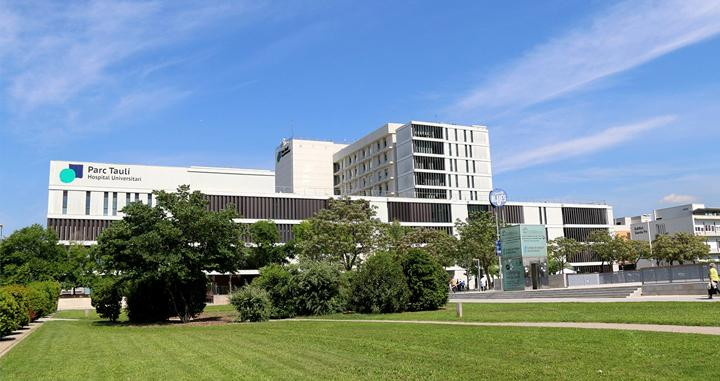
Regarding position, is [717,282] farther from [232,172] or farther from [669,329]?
[232,172]

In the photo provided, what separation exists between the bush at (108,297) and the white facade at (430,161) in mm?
86813

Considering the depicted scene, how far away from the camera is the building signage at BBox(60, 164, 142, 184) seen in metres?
88.2

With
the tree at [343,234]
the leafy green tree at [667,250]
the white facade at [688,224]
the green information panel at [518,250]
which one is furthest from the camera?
the white facade at [688,224]

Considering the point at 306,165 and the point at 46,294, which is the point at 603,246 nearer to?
the point at 306,165

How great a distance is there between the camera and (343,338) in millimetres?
17922

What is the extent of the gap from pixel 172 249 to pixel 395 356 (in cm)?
2116

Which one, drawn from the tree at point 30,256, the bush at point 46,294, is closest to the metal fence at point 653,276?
the bush at point 46,294

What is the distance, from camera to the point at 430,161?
121 meters

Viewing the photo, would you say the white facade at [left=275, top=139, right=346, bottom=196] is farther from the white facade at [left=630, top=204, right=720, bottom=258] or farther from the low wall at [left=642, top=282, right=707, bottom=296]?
the low wall at [left=642, top=282, right=707, bottom=296]

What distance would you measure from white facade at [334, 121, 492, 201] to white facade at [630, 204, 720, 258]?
41.4 m

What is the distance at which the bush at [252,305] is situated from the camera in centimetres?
3006

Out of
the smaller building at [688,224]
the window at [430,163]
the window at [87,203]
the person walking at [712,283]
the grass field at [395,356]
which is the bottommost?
the grass field at [395,356]

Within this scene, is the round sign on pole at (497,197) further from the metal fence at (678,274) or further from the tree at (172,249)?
the tree at (172,249)

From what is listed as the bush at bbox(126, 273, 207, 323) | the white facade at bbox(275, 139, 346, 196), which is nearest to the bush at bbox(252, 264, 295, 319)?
the bush at bbox(126, 273, 207, 323)
